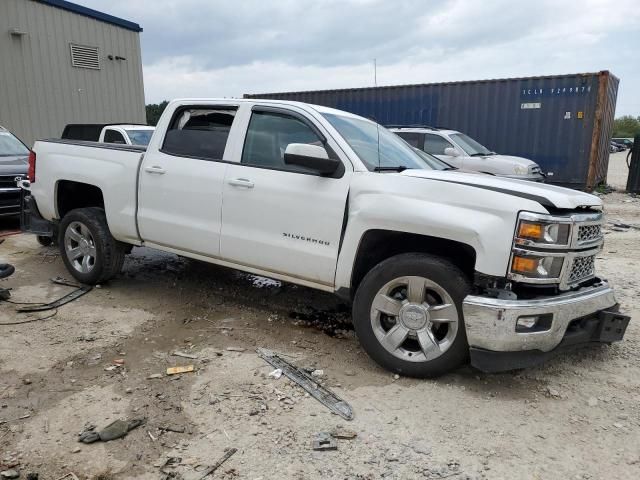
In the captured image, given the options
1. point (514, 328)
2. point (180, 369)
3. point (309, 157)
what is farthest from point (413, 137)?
point (180, 369)

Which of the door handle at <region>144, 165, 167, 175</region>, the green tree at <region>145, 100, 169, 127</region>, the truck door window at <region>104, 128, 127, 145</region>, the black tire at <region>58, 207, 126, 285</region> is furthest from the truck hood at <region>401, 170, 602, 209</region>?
the green tree at <region>145, 100, 169, 127</region>

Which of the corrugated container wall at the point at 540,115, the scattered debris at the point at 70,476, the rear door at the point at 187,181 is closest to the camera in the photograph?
the scattered debris at the point at 70,476

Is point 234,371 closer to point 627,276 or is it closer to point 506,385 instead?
point 506,385

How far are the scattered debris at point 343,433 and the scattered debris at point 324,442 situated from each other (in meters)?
0.04

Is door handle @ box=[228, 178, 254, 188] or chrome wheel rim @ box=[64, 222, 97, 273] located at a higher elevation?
door handle @ box=[228, 178, 254, 188]

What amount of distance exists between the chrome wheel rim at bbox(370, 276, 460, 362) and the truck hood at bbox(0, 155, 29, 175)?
287 inches

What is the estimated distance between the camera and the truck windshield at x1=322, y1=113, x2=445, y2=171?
3857 mm

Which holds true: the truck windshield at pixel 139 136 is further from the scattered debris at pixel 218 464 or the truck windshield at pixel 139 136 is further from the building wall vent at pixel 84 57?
the scattered debris at pixel 218 464

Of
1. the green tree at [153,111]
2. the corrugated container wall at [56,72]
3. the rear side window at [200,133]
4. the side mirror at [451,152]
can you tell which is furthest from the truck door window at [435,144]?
the green tree at [153,111]

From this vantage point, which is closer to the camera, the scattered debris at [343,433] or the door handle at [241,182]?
the scattered debris at [343,433]

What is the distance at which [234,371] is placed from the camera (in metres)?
3.52

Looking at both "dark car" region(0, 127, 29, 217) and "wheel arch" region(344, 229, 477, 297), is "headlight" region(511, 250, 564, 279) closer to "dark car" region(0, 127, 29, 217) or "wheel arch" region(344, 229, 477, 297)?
"wheel arch" region(344, 229, 477, 297)

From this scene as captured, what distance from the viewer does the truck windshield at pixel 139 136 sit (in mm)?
9352

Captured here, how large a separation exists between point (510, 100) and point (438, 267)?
11626 mm
